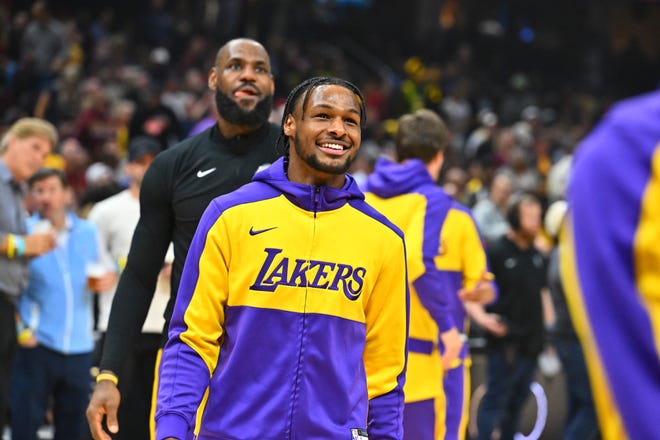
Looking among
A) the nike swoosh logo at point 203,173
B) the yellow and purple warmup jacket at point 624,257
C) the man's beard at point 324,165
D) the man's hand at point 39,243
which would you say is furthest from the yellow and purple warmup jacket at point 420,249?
the yellow and purple warmup jacket at point 624,257

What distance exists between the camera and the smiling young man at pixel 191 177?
438 cm

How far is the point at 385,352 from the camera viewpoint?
11.9ft

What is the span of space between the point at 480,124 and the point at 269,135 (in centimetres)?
1685

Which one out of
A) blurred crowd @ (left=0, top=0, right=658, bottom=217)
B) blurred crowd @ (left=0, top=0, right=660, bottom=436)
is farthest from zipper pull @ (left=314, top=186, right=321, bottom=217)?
blurred crowd @ (left=0, top=0, right=658, bottom=217)

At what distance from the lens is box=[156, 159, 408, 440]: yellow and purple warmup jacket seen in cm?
343

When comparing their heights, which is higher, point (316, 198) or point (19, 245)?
point (19, 245)

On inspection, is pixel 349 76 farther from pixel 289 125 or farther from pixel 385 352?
pixel 385 352

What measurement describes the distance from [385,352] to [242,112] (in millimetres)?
1345

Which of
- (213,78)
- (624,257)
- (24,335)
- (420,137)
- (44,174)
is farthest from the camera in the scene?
(44,174)

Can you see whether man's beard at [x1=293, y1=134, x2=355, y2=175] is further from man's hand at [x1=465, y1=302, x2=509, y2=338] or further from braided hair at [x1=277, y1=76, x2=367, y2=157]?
man's hand at [x1=465, y1=302, x2=509, y2=338]

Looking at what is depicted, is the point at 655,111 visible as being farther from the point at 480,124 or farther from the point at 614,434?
the point at 480,124

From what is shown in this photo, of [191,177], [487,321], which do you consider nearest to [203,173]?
[191,177]

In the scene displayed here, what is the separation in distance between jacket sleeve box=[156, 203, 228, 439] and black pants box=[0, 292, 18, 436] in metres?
3.69

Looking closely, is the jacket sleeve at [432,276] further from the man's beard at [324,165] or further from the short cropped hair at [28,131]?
the short cropped hair at [28,131]
